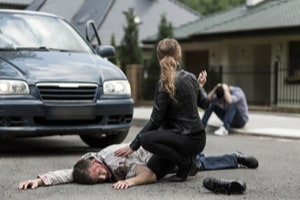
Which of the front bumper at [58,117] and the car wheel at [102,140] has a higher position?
the front bumper at [58,117]

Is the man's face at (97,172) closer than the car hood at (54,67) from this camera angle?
Yes

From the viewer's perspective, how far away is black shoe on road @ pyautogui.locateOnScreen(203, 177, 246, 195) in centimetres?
572

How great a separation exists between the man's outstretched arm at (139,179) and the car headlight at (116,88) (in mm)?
2265

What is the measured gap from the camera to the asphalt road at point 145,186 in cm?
575

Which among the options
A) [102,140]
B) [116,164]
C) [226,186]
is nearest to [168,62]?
[116,164]

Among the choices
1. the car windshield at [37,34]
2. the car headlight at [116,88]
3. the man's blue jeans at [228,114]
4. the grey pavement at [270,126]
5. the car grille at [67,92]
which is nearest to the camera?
the car grille at [67,92]

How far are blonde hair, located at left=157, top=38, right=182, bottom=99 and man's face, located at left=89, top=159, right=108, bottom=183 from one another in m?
0.93

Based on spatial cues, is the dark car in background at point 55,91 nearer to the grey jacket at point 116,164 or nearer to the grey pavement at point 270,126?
the grey jacket at point 116,164

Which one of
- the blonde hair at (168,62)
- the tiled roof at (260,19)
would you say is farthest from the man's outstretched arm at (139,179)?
the tiled roof at (260,19)

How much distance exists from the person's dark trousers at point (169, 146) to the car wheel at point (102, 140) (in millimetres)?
2685

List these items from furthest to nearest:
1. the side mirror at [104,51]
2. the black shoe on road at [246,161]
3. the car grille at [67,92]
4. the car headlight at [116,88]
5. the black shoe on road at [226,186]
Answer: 1. the side mirror at [104,51]
2. the car headlight at [116,88]
3. the car grille at [67,92]
4. the black shoe on road at [246,161]
5. the black shoe on road at [226,186]

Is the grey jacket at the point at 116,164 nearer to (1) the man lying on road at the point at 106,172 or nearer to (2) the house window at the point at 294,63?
(1) the man lying on road at the point at 106,172

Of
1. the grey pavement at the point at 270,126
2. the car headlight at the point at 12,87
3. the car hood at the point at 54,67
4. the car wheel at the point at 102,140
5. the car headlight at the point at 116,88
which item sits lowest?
the grey pavement at the point at 270,126

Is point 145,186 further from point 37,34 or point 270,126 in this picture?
point 270,126
